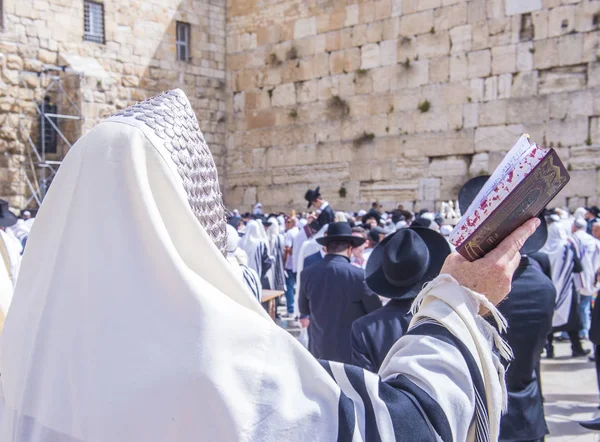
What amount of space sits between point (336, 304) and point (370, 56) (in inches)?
478

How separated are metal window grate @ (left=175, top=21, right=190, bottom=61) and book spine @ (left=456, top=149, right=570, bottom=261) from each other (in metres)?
17.3

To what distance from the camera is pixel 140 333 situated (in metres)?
1.04

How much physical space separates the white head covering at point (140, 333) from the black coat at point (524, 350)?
219 centimetres

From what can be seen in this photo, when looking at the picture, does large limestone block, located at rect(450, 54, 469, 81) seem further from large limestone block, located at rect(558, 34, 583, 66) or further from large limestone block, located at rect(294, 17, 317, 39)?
large limestone block, located at rect(294, 17, 317, 39)

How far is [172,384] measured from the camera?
1.01 metres

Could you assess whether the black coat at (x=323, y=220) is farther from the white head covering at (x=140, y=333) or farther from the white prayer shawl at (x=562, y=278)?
the white head covering at (x=140, y=333)

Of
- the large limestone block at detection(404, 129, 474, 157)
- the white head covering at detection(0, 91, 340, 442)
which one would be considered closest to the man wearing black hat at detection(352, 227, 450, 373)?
the white head covering at detection(0, 91, 340, 442)

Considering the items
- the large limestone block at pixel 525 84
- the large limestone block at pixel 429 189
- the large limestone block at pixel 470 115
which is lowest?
the large limestone block at pixel 429 189

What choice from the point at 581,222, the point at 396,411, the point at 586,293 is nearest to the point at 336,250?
the point at 396,411

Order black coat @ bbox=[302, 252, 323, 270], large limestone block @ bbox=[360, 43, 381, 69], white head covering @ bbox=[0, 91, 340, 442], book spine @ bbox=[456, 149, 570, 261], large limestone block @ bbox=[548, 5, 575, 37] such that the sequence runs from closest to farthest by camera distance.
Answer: white head covering @ bbox=[0, 91, 340, 442], book spine @ bbox=[456, 149, 570, 261], black coat @ bbox=[302, 252, 323, 270], large limestone block @ bbox=[548, 5, 575, 37], large limestone block @ bbox=[360, 43, 381, 69]

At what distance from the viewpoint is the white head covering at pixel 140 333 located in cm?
101

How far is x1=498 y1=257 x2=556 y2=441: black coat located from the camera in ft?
9.89

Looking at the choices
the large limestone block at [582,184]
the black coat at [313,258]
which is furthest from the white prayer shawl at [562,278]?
the large limestone block at [582,184]

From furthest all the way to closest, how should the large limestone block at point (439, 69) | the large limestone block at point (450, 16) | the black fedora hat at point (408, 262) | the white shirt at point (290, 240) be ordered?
the large limestone block at point (439, 69) → the large limestone block at point (450, 16) → the white shirt at point (290, 240) → the black fedora hat at point (408, 262)
